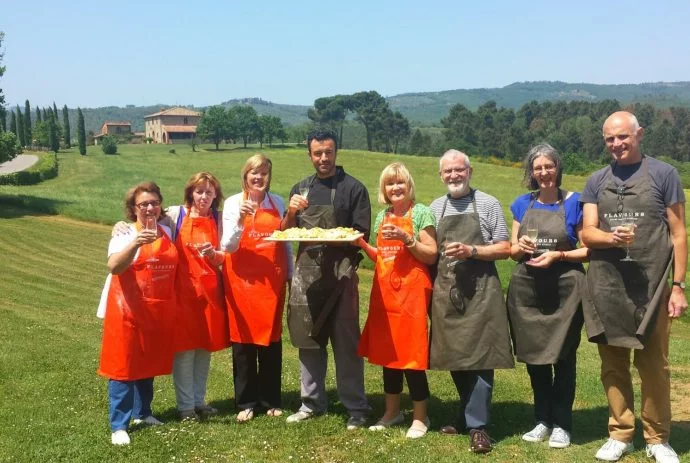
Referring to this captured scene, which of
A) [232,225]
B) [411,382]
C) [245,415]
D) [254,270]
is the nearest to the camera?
[411,382]

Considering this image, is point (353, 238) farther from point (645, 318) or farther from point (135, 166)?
point (135, 166)

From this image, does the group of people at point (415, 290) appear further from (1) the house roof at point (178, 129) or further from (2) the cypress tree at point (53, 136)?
(1) the house roof at point (178, 129)

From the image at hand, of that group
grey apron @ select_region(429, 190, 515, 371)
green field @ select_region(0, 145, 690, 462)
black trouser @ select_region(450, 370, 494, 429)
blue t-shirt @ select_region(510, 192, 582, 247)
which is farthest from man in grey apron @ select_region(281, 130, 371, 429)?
blue t-shirt @ select_region(510, 192, 582, 247)

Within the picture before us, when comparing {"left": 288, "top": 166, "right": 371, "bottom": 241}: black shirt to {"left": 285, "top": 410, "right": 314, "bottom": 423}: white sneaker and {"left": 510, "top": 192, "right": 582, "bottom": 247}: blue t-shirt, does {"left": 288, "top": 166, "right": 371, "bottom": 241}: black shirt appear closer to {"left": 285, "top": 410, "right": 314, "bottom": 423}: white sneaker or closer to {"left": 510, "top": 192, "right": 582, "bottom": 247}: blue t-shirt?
{"left": 510, "top": 192, "right": 582, "bottom": 247}: blue t-shirt

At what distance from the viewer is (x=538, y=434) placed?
6.24 meters

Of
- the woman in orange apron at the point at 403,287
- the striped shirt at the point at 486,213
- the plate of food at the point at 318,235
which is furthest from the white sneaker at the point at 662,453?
the plate of food at the point at 318,235

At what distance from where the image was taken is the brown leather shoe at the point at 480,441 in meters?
5.95

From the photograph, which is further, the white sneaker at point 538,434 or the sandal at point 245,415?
the sandal at point 245,415

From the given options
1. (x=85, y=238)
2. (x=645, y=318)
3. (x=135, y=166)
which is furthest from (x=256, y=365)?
(x=135, y=166)

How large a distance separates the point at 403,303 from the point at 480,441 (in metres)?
1.35

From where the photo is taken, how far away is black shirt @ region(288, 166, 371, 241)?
657 cm

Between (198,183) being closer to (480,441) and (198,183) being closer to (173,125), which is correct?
(480,441)

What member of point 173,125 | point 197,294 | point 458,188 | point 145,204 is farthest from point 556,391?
point 173,125

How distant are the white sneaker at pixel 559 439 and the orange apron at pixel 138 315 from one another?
3584 millimetres
